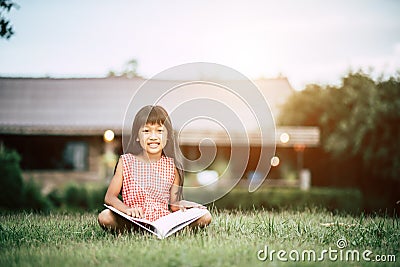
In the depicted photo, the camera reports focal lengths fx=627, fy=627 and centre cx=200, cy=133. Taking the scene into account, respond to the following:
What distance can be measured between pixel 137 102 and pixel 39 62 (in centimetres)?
936

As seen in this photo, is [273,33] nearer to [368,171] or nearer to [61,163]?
[368,171]

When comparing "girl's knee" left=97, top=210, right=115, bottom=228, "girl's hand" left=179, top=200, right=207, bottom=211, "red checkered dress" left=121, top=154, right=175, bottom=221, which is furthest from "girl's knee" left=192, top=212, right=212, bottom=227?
"girl's knee" left=97, top=210, right=115, bottom=228

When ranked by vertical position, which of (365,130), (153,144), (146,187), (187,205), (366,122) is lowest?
(187,205)

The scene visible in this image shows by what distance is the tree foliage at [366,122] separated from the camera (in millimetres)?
19188

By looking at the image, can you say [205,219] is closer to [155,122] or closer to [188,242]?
[188,242]

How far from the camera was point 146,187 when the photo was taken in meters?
5.83

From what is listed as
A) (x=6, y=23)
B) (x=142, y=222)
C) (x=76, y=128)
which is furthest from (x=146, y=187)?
(x=76, y=128)

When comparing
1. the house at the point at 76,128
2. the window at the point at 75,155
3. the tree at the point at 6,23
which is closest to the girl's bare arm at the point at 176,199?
the tree at the point at 6,23

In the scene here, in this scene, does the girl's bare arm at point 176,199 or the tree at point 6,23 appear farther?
the tree at point 6,23

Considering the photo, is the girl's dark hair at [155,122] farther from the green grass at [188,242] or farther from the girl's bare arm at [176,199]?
the green grass at [188,242]

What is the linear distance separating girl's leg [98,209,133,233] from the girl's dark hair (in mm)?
660

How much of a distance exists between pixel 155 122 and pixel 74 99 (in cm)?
2065

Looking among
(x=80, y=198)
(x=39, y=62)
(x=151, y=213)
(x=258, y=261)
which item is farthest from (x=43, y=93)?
(x=258, y=261)

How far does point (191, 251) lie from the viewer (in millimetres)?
4516
